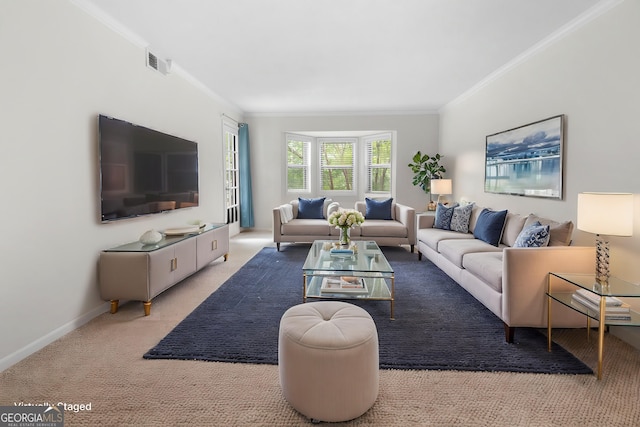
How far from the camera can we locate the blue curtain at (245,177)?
6816mm

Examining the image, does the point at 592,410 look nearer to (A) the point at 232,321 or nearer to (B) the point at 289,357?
(B) the point at 289,357

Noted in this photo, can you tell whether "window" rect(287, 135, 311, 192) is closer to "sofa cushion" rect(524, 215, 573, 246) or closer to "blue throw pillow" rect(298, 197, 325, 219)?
"blue throw pillow" rect(298, 197, 325, 219)

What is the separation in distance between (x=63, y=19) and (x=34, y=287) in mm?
1925

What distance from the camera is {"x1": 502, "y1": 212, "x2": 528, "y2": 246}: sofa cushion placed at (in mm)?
3414

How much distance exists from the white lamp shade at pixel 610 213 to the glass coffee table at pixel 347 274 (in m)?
1.41

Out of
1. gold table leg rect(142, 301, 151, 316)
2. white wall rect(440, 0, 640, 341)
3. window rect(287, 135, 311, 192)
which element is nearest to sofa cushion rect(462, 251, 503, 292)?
white wall rect(440, 0, 640, 341)

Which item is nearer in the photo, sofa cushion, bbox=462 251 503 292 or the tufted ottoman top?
the tufted ottoman top

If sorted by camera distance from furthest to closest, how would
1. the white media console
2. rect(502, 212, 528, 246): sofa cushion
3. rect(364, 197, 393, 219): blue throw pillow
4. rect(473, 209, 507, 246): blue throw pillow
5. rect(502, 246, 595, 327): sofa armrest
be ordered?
rect(364, 197, 393, 219): blue throw pillow, rect(473, 209, 507, 246): blue throw pillow, rect(502, 212, 528, 246): sofa cushion, the white media console, rect(502, 246, 595, 327): sofa armrest

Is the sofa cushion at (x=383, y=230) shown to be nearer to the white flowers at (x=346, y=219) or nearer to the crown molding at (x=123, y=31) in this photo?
the white flowers at (x=346, y=219)

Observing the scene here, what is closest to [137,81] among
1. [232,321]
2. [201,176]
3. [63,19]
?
[63,19]

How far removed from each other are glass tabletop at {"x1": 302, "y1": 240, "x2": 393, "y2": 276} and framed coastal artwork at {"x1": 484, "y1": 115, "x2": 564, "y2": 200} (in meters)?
1.80

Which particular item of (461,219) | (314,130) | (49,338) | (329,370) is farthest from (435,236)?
(49,338)

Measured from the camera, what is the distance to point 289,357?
162 cm

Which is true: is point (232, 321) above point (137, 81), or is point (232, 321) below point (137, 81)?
below
